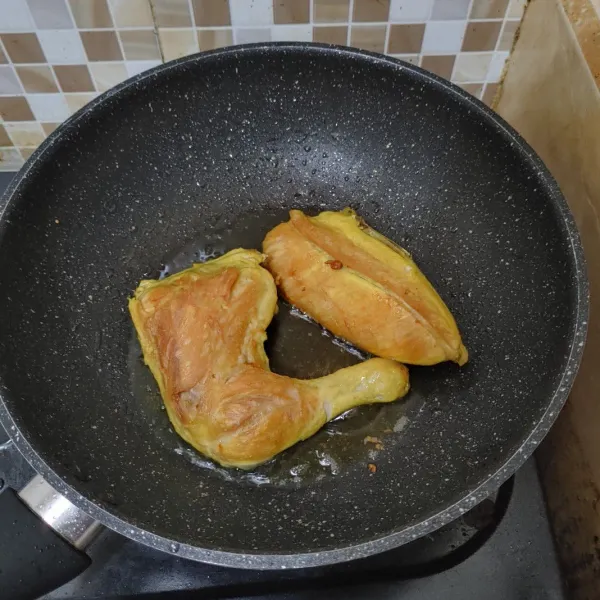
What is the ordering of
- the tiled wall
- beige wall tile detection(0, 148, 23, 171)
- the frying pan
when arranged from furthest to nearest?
beige wall tile detection(0, 148, 23, 171)
the tiled wall
the frying pan

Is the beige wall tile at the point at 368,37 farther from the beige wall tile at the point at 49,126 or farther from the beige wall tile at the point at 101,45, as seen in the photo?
the beige wall tile at the point at 49,126

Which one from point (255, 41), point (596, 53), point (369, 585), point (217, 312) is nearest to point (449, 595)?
point (369, 585)

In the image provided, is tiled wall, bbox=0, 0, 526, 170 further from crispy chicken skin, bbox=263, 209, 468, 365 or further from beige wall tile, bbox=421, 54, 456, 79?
crispy chicken skin, bbox=263, 209, 468, 365

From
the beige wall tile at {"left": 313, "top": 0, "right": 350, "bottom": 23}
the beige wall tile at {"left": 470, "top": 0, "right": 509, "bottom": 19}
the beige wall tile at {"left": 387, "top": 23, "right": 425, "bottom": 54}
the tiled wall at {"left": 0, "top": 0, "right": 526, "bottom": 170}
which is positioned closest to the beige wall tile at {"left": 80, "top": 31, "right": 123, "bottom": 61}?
the tiled wall at {"left": 0, "top": 0, "right": 526, "bottom": 170}

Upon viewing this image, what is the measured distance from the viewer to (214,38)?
107 centimetres

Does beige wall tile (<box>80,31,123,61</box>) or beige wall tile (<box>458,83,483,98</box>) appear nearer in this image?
beige wall tile (<box>80,31,123,61</box>)

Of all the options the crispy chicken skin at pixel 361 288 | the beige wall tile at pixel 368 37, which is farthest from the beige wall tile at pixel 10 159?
the beige wall tile at pixel 368 37

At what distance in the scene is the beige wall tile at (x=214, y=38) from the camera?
1.05m

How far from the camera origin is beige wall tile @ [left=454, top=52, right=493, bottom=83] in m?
1.12

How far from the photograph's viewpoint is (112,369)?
100 centimetres

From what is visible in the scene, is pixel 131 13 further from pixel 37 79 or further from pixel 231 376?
pixel 231 376

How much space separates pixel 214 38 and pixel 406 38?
0.34m

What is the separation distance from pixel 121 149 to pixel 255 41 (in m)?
0.31

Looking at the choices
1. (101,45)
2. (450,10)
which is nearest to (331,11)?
(450,10)
